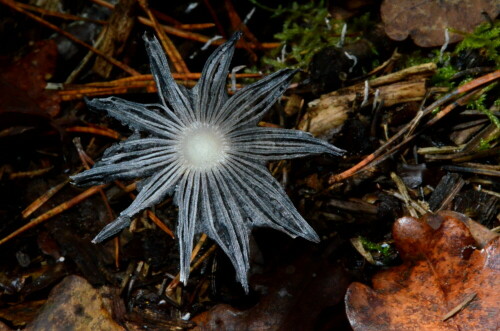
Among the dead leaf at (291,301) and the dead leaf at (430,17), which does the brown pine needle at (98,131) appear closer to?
the dead leaf at (291,301)

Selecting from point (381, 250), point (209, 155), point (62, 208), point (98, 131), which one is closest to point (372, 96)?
point (381, 250)

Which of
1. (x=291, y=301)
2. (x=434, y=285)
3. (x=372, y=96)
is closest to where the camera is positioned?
(x=434, y=285)

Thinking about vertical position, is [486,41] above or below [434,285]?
above

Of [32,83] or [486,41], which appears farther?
[32,83]

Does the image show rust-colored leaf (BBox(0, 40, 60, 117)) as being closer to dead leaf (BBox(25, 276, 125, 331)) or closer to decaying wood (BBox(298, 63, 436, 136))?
dead leaf (BBox(25, 276, 125, 331))

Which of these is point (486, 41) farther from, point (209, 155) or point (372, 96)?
point (209, 155)

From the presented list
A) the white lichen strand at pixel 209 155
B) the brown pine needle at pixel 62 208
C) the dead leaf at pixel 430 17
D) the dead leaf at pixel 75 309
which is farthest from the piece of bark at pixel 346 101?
the dead leaf at pixel 75 309

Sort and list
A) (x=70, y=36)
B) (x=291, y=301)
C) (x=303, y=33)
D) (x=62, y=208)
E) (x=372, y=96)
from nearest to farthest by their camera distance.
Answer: (x=291, y=301), (x=372, y=96), (x=62, y=208), (x=303, y=33), (x=70, y=36)

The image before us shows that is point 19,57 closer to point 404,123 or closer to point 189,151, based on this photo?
point 189,151

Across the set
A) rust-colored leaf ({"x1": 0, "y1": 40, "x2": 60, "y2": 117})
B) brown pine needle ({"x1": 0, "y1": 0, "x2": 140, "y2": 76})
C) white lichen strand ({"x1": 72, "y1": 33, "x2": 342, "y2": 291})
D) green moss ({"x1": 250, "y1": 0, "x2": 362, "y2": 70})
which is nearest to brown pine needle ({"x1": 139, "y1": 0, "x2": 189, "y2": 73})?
brown pine needle ({"x1": 0, "y1": 0, "x2": 140, "y2": 76})
